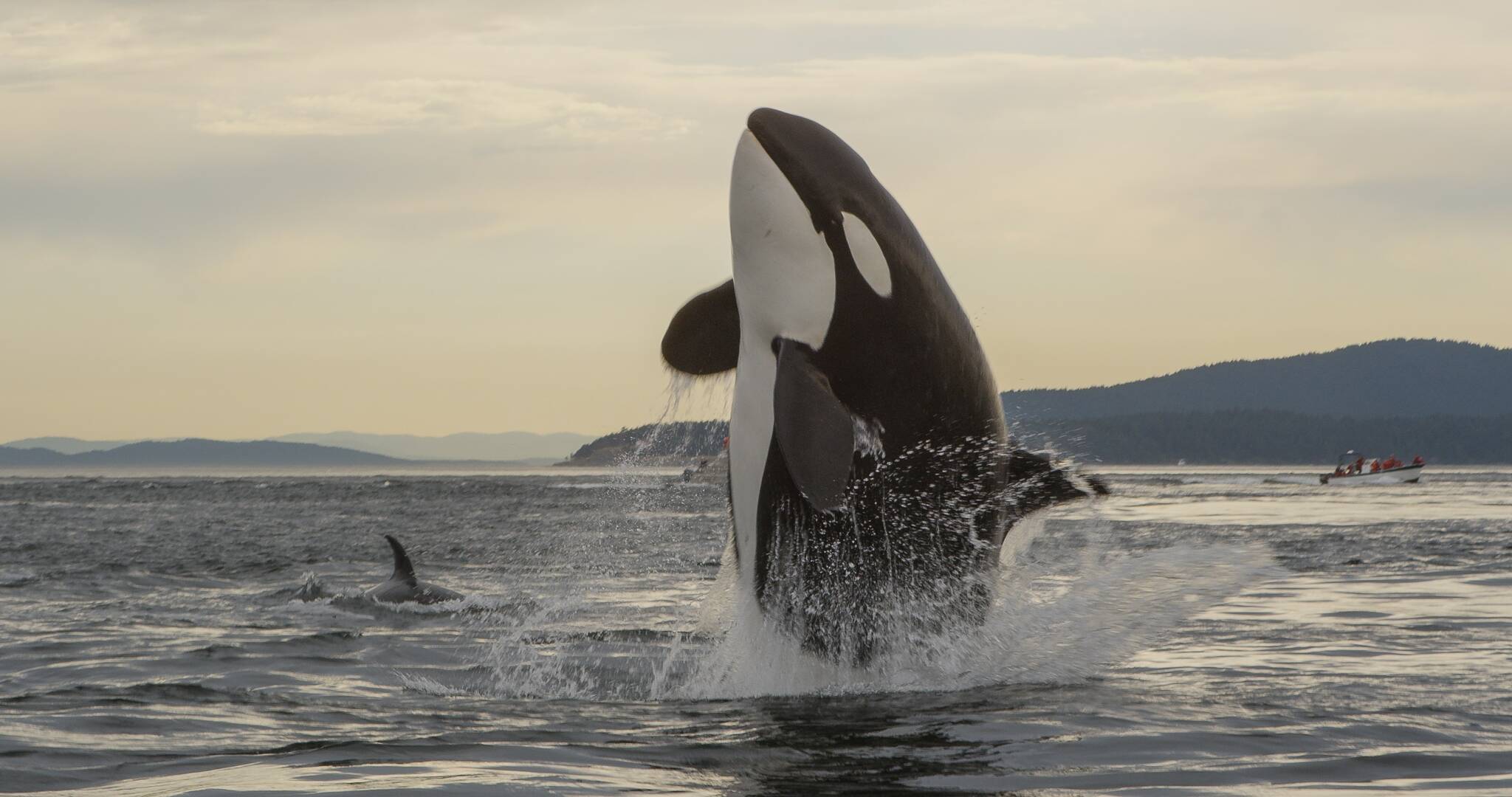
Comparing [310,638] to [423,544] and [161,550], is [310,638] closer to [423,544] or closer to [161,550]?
[161,550]

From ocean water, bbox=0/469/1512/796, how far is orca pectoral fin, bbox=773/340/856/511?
114 centimetres

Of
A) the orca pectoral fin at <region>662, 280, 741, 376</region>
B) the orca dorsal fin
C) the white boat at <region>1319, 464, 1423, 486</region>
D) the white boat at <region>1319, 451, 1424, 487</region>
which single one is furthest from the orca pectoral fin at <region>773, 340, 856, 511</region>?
the white boat at <region>1319, 464, 1423, 486</region>

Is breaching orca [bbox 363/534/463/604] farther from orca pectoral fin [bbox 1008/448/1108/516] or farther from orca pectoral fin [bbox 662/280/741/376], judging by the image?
orca pectoral fin [bbox 1008/448/1108/516]

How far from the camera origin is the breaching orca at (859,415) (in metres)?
7.73

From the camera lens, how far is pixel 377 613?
1488 centimetres

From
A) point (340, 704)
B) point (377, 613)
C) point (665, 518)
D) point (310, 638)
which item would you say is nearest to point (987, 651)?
point (340, 704)

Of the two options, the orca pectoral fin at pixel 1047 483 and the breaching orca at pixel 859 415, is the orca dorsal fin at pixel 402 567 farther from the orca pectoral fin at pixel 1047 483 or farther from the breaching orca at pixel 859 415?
the orca pectoral fin at pixel 1047 483

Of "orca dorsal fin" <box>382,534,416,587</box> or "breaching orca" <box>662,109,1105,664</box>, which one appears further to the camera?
"orca dorsal fin" <box>382,534,416,587</box>

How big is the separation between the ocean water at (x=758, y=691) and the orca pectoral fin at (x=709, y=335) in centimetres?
154

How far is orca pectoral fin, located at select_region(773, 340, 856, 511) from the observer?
7.04m

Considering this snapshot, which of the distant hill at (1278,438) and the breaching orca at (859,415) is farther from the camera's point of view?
the distant hill at (1278,438)

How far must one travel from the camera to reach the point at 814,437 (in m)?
7.11

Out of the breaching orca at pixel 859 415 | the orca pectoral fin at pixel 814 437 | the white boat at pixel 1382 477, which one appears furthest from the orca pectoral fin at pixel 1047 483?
the white boat at pixel 1382 477

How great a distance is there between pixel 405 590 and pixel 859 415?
942 cm
